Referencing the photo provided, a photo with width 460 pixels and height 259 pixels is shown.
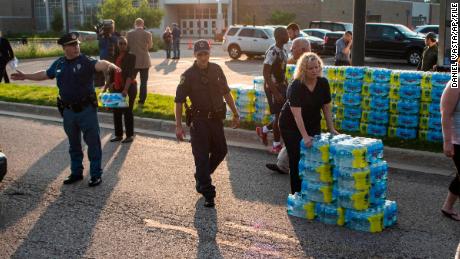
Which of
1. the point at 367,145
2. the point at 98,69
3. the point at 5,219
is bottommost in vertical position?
the point at 5,219

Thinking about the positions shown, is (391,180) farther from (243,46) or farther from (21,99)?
(243,46)

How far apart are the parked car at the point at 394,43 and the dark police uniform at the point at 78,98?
20.7 meters

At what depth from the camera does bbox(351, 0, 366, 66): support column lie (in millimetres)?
10719

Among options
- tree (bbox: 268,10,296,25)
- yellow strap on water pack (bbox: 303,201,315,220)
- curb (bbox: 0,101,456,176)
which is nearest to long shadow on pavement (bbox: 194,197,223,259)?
yellow strap on water pack (bbox: 303,201,315,220)

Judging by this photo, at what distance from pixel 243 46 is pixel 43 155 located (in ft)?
70.9

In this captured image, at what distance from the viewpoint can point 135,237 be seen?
18.7 ft

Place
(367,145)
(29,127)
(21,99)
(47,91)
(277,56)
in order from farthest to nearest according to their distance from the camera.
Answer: (47,91)
(21,99)
(29,127)
(277,56)
(367,145)

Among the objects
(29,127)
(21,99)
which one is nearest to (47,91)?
(21,99)

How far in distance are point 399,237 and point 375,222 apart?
26 centimetres

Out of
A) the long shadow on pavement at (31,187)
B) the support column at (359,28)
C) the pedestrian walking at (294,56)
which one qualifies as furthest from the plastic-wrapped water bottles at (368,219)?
the support column at (359,28)

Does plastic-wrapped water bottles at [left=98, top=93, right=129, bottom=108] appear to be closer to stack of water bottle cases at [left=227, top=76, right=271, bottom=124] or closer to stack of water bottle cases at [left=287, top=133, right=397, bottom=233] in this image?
stack of water bottle cases at [left=227, top=76, right=271, bottom=124]

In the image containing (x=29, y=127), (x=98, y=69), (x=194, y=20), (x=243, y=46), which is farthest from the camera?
(x=194, y=20)

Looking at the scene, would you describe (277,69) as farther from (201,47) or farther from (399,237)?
(399,237)

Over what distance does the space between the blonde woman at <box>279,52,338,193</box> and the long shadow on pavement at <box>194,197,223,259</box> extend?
1.15 meters
